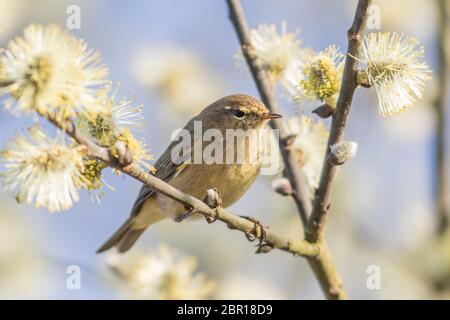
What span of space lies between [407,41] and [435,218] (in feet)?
6.67

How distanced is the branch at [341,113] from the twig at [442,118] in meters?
1.55

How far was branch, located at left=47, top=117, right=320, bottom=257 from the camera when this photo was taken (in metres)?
2.19

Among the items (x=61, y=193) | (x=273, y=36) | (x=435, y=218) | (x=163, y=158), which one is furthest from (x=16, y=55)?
(x=435, y=218)

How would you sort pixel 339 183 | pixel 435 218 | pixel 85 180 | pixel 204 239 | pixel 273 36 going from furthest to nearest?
pixel 204 239, pixel 339 183, pixel 435 218, pixel 273 36, pixel 85 180

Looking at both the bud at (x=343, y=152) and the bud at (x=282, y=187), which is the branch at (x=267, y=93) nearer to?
the bud at (x=282, y=187)

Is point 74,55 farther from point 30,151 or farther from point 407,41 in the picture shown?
point 407,41

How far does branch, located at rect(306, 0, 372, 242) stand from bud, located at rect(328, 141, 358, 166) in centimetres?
7

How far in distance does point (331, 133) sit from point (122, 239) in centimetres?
294

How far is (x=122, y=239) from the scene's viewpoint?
5379mm

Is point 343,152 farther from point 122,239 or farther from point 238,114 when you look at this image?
point 122,239

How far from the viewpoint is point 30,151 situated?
2.18m

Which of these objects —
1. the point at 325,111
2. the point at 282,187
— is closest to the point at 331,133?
the point at 325,111

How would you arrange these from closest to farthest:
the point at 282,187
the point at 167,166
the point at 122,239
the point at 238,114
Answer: the point at 282,187 → the point at 167,166 → the point at 238,114 → the point at 122,239
